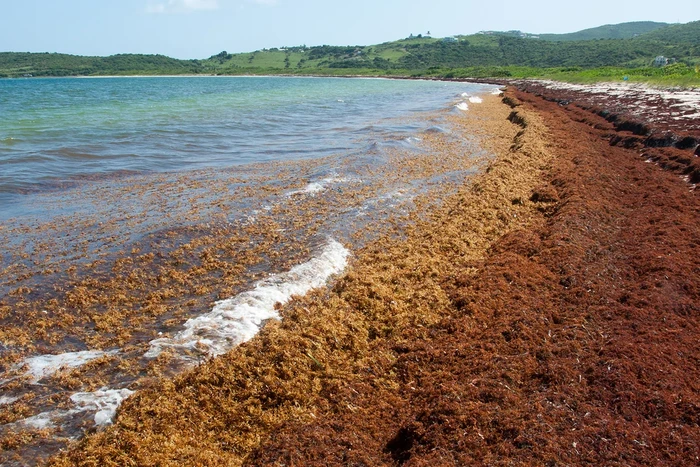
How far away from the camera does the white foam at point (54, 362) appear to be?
4.82 metres

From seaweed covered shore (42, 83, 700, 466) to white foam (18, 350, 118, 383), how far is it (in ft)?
3.81

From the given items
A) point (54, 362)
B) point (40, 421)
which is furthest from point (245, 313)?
point (40, 421)

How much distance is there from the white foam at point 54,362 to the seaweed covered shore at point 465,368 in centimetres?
116

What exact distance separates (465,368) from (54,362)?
455 centimetres

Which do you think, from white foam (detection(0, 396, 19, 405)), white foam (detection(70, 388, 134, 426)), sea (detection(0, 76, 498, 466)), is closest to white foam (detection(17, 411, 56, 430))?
sea (detection(0, 76, 498, 466))

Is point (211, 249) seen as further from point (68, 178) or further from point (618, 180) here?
point (618, 180)

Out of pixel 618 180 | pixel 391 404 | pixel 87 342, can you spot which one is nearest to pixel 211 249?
pixel 87 342

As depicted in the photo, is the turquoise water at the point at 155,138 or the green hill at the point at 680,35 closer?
the turquoise water at the point at 155,138

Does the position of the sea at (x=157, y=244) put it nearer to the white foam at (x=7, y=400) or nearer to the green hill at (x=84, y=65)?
the white foam at (x=7, y=400)

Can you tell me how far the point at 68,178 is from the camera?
13.5 m

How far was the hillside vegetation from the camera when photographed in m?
104

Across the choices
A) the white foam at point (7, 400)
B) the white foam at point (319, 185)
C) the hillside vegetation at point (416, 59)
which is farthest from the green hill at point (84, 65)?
the white foam at point (7, 400)

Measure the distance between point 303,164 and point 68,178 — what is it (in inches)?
283

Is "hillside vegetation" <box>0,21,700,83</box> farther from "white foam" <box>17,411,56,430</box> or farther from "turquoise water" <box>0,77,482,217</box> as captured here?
"white foam" <box>17,411,56,430</box>
